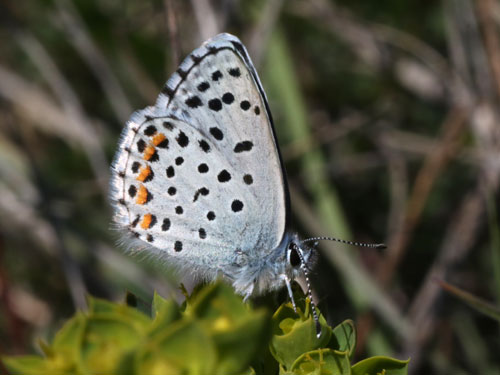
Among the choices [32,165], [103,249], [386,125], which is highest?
[32,165]

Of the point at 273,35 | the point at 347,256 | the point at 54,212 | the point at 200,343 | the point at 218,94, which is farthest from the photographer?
the point at 273,35

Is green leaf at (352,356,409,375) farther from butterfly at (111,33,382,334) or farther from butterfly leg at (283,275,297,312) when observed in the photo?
butterfly at (111,33,382,334)

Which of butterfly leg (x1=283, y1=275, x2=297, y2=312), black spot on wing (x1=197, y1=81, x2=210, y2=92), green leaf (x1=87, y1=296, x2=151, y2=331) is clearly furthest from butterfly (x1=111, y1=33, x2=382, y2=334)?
green leaf (x1=87, y1=296, x2=151, y2=331)

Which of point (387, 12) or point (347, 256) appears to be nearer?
point (347, 256)

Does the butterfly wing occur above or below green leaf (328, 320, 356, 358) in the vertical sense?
above

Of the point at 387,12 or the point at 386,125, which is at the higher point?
the point at 387,12

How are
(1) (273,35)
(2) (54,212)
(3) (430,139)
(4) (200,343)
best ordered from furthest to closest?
(3) (430,139), (1) (273,35), (2) (54,212), (4) (200,343)

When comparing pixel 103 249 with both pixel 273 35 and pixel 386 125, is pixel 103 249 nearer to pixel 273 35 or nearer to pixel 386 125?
pixel 273 35

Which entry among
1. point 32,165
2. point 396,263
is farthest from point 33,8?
point 396,263
